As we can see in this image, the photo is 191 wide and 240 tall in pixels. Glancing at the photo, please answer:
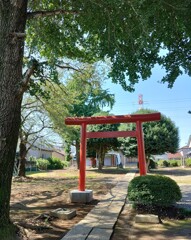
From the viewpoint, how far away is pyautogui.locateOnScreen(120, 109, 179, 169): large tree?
2552 centimetres

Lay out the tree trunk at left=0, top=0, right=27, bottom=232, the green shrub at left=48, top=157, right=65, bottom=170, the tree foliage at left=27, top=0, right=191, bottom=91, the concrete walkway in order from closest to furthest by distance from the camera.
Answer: the tree trunk at left=0, top=0, right=27, bottom=232 → the concrete walkway → the tree foliage at left=27, top=0, right=191, bottom=91 → the green shrub at left=48, top=157, right=65, bottom=170

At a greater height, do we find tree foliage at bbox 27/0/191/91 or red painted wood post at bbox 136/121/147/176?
tree foliage at bbox 27/0/191/91

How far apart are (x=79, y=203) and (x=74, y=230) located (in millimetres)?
3882

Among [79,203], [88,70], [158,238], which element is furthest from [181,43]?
[88,70]

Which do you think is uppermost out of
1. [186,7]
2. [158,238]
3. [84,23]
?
[84,23]

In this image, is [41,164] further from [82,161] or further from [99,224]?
[99,224]

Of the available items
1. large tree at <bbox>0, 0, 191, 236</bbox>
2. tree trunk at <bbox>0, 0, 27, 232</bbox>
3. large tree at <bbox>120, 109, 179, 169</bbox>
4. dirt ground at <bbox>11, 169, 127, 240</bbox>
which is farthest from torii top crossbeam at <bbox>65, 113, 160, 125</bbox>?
large tree at <bbox>120, 109, 179, 169</bbox>

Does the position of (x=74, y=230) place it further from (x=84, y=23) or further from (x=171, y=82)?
(x=84, y=23)

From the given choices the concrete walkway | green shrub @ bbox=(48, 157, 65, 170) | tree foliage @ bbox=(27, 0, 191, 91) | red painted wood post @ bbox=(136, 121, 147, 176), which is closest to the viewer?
the concrete walkway

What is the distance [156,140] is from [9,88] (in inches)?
819

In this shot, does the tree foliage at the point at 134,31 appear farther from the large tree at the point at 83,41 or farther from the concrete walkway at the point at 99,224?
the concrete walkway at the point at 99,224

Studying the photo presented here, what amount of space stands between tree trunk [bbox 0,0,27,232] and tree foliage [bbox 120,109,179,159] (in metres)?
20.6

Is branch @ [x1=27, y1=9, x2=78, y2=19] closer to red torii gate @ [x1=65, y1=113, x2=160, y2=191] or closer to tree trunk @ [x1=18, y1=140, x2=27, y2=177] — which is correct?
red torii gate @ [x1=65, y1=113, x2=160, y2=191]

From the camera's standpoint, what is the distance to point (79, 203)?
9.81 metres
